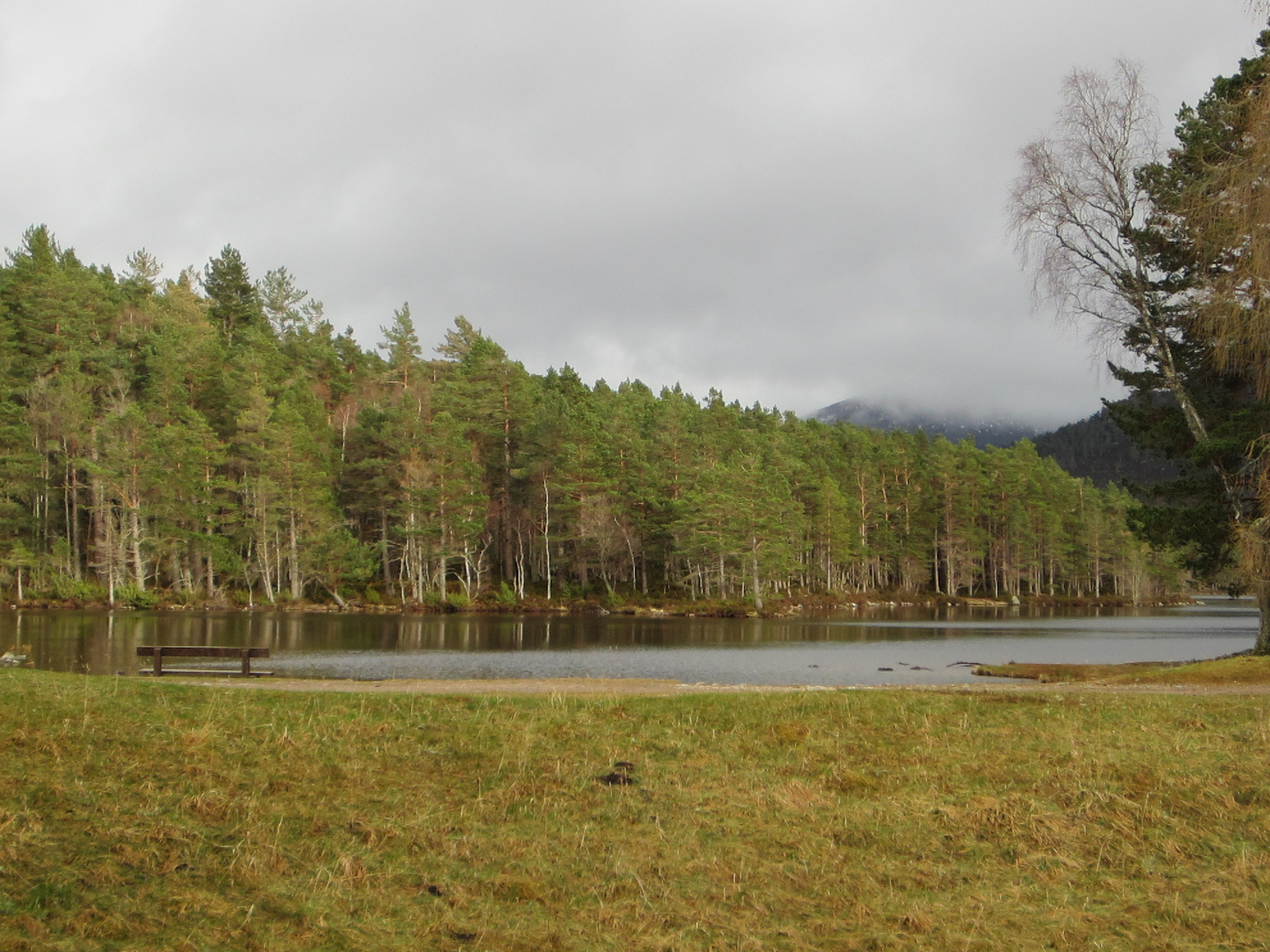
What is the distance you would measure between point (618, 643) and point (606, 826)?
36.3 meters

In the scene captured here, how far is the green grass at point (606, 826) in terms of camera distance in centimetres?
748

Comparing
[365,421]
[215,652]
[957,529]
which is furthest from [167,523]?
[957,529]

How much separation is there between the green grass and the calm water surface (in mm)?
14870

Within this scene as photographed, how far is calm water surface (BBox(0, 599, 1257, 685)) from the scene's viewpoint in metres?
31.3

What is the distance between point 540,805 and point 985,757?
20.1 feet

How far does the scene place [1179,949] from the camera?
24.1 feet

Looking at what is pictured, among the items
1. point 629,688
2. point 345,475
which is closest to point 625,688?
point 629,688

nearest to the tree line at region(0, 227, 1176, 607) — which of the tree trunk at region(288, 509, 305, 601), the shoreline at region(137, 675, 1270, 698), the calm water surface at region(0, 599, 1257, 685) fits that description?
the tree trunk at region(288, 509, 305, 601)

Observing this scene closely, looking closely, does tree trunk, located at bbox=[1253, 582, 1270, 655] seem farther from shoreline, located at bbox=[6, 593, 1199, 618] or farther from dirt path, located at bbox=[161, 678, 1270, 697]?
shoreline, located at bbox=[6, 593, 1199, 618]

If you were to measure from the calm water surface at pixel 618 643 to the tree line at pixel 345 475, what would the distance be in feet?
29.1

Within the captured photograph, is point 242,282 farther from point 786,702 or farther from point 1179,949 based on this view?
point 1179,949

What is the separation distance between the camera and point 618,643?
46.0 metres

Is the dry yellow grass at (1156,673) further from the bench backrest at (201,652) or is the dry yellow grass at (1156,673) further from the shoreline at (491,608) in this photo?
the shoreline at (491,608)

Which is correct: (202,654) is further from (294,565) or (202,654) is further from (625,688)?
(294,565)
